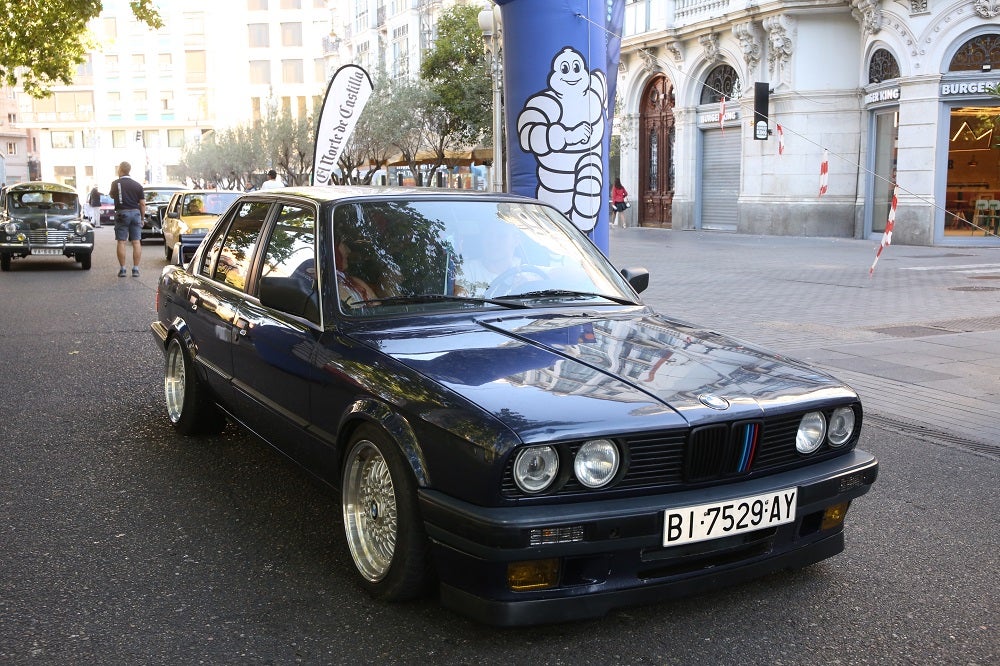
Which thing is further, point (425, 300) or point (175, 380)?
point (175, 380)

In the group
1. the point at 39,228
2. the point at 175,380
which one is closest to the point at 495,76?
the point at 39,228

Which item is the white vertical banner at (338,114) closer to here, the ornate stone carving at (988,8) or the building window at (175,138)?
the ornate stone carving at (988,8)

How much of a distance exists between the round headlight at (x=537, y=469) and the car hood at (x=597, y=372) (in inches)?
2.7

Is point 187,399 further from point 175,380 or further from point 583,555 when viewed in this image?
point 583,555

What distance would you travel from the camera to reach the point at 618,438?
3.08 meters

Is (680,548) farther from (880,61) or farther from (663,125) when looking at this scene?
(663,125)

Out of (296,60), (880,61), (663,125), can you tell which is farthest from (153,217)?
(296,60)

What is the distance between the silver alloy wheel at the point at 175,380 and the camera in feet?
19.4

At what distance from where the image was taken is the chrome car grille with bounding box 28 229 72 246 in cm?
1931

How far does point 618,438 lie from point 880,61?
24512mm

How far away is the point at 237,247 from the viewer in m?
5.30

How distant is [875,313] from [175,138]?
10167 centimetres

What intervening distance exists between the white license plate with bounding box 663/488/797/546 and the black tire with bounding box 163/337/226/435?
3.12m

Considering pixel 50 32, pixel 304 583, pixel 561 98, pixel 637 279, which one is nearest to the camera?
pixel 304 583
